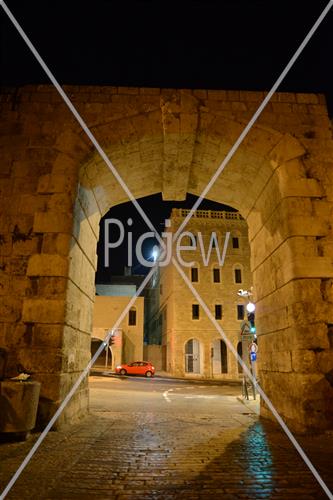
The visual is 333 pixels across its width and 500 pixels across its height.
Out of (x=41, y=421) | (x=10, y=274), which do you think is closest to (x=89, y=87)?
(x=10, y=274)

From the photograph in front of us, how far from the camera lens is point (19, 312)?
228 inches

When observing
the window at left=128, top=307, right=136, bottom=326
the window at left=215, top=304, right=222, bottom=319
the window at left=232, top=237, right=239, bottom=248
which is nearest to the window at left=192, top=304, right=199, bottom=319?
the window at left=215, top=304, right=222, bottom=319

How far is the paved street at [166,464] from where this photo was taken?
10.4 ft

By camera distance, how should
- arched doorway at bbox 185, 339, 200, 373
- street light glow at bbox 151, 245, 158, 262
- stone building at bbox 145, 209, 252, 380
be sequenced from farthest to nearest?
street light glow at bbox 151, 245, 158, 262 < arched doorway at bbox 185, 339, 200, 373 < stone building at bbox 145, 209, 252, 380

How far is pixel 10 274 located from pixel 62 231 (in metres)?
1.11

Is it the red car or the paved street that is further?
the red car

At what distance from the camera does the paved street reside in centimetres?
317

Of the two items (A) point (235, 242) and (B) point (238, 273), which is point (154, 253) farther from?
(B) point (238, 273)

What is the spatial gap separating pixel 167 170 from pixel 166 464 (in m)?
6.00

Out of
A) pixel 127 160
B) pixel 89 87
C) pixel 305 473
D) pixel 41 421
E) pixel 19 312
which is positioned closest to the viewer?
pixel 305 473

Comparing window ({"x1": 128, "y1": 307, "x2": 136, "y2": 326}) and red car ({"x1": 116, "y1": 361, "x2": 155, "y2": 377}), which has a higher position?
window ({"x1": 128, "y1": 307, "x2": 136, "y2": 326})

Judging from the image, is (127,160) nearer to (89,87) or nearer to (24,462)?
(89,87)

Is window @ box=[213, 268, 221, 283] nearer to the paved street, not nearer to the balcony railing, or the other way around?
the balcony railing

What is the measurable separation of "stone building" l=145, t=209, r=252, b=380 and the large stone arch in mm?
22125
